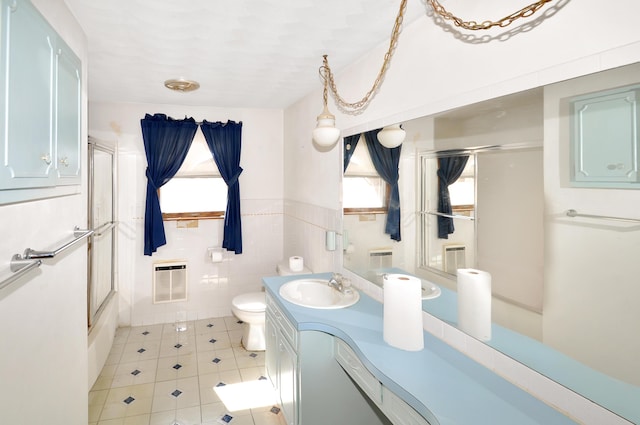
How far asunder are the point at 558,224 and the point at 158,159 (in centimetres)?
359

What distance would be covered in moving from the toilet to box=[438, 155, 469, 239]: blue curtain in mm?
1875

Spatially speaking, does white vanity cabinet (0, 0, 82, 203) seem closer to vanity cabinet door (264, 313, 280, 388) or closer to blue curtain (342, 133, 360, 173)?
vanity cabinet door (264, 313, 280, 388)

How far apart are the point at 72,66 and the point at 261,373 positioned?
244 centimetres

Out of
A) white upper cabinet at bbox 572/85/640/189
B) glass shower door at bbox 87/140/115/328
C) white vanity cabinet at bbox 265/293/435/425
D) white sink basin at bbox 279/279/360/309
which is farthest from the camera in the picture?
glass shower door at bbox 87/140/115/328

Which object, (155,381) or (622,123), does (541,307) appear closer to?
(622,123)

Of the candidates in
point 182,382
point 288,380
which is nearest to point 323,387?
point 288,380

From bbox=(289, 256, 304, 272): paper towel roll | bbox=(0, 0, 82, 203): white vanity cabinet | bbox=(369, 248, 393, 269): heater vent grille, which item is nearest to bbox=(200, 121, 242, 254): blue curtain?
bbox=(289, 256, 304, 272): paper towel roll

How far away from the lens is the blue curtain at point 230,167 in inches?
155

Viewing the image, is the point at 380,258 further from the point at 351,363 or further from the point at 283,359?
the point at 283,359

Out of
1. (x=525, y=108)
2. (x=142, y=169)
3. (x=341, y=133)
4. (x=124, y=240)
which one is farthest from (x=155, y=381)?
(x=525, y=108)

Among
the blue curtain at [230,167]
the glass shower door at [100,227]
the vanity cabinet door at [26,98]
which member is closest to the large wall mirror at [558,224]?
the vanity cabinet door at [26,98]

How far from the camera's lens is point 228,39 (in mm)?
2111

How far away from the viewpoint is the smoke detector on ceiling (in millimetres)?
2924

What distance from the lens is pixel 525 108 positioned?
4.06 feet
